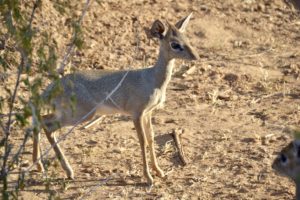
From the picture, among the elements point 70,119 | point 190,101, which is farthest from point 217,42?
point 70,119

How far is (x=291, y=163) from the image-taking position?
25.7 ft

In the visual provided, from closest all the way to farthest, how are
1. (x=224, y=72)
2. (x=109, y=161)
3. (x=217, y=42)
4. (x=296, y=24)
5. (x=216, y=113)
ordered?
(x=109, y=161)
(x=216, y=113)
(x=224, y=72)
(x=217, y=42)
(x=296, y=24)

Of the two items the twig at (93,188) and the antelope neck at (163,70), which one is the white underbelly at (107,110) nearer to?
the antelope neck at (163,70)

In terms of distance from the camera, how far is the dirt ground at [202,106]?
9484 mm

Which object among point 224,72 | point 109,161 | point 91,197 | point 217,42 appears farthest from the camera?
point 217,42

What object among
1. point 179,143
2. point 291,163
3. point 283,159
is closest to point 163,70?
point 179,143

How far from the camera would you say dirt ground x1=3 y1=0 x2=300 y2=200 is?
31.1 feet

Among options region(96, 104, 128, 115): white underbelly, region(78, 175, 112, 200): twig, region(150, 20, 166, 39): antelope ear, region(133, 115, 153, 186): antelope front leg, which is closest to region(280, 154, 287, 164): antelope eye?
region(133, 115, 153, 186): antelope front leg

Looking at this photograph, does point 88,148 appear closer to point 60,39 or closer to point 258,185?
point 258,185

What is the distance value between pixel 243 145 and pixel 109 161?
63.5 inches

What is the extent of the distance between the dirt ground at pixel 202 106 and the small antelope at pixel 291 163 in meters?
1.14

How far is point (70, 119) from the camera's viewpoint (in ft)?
32.1

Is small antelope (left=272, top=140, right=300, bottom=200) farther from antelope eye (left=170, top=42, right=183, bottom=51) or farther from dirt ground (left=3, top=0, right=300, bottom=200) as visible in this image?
antelope eye (left=170, top=42, right=183, bottom=51)

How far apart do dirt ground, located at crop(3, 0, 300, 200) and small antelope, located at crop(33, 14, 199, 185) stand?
423 mm
